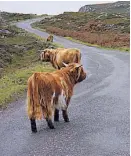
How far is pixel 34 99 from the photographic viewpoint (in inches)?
362

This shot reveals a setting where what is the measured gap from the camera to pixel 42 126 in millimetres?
10055

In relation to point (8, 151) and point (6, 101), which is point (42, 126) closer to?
point (8, 151)

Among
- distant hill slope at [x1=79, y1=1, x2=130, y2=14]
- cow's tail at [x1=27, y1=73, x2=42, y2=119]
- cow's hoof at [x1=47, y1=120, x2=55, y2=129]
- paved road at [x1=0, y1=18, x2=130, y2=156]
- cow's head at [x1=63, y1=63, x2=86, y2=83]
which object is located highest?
distant hill slope at [x1=79, y1=1, x2=130, y2=14]

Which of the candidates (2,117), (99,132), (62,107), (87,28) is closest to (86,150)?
(99,132)

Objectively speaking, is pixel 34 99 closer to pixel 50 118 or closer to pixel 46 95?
pixel 46 95

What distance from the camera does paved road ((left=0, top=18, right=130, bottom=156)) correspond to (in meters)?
8.11

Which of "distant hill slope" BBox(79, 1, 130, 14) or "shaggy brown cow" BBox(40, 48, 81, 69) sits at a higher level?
"distant hill slope" BBox(79, 1, 130, 14)

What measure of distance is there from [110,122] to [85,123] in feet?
1.97

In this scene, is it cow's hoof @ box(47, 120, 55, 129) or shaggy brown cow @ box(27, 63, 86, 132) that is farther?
cow's hoof @ box(47, 120, 55, 129)

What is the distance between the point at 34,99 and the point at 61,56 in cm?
882

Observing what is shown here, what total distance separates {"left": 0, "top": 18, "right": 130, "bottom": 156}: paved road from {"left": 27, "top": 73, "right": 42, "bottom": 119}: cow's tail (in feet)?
1.66

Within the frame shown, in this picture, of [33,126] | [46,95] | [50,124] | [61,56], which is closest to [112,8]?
[61,56]

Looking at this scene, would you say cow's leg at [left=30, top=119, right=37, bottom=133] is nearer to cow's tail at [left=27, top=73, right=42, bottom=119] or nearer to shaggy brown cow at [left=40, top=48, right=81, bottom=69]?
cow's tail at [left=27, top=73, right=42, bottom=119]

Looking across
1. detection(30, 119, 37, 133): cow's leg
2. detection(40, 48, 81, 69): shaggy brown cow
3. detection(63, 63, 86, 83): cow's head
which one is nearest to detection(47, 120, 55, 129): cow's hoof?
detection(30, 119, 37, 133): cow's leg
